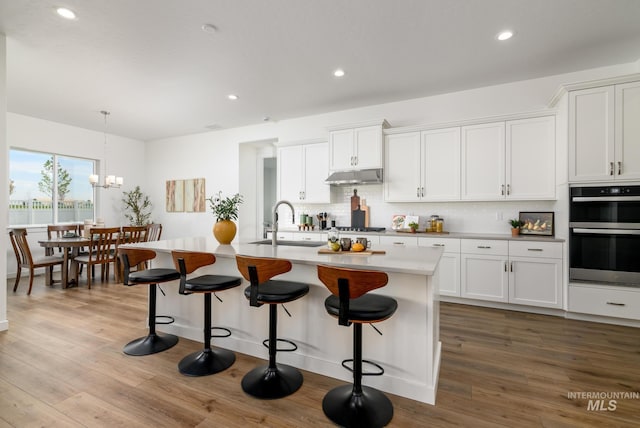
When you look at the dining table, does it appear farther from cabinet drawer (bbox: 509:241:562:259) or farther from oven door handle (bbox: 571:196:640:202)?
oven door handle (bbox: 571:196:640:202)

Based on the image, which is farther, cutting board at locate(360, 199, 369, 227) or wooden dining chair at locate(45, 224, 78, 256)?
wooden dining chair at locate(45, 224, 78, 256)

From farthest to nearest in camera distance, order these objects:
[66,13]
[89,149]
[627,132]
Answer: [89,149]
[627,132]
[66,13]

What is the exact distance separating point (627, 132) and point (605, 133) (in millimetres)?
175

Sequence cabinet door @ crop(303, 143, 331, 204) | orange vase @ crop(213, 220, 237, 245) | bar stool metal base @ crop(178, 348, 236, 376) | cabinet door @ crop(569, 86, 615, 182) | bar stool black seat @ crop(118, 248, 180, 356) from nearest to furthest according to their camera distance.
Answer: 1. bar stool metal base @ crop(178, 348, 236, 376)
2. bar stool black seat @ crop(118, 248, 180, 356)
3. orange vase @ crop(213, 220, 237, 245)
4. cabinet door @ crop(569, 86, 615, 182)
5. cabinet door @ crop(303, 143, 331, 204)

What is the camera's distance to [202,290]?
7.31ft

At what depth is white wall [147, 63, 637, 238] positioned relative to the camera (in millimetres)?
3840

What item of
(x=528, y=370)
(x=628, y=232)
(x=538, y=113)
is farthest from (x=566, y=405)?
(x=538, y=113)

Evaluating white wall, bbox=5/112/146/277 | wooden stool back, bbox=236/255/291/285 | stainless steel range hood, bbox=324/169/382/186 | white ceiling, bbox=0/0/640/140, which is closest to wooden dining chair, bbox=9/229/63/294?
white wall, bbox=5/112/146/277

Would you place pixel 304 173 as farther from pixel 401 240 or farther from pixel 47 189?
pixel 47 189

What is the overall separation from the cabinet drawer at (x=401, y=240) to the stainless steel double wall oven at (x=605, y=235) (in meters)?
1.66

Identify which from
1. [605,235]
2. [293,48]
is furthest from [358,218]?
[605,235]

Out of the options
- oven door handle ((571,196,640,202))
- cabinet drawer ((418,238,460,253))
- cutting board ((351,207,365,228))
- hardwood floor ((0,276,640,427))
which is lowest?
hardwood floor ((0,276,640,427))

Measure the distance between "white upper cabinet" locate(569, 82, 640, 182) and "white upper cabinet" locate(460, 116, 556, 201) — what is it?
35 centimetres

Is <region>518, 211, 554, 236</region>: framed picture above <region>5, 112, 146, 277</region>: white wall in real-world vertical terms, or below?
below
